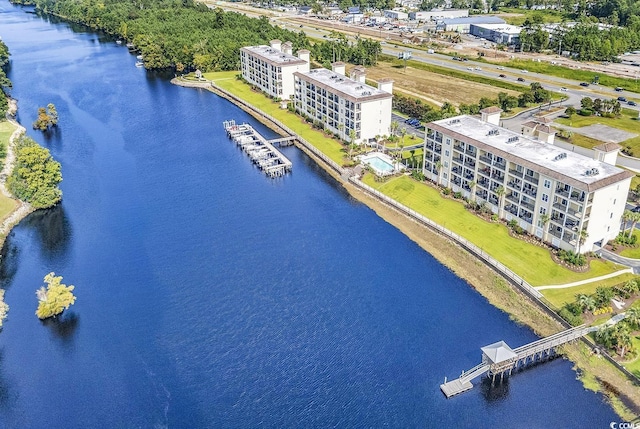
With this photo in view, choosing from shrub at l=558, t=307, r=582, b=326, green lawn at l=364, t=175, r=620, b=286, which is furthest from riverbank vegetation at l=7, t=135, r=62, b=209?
shrub at l=558, t=307, r=582, b=326

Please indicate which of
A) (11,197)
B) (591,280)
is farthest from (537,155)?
(11,197)

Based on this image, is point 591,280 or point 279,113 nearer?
point 591,280

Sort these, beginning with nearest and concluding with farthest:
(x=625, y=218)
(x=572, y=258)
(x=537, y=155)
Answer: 1. (x=572, y=258)
2. (x=625, y=218)
3. (x=537, y=155)

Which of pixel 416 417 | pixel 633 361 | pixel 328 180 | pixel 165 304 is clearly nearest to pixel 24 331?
pixel 165 304

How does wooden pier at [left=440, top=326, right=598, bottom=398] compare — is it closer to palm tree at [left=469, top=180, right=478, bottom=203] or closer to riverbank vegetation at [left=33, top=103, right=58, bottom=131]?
palm tree at [left=469, top=180, right=478, bottom=203]

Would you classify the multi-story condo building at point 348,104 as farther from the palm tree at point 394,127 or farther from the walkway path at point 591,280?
the walkway path at point 591,280

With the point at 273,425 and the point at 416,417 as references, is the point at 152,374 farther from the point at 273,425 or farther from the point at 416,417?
the point at 416,417

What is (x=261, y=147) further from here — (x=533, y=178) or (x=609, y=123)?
(x=609, y=123)
